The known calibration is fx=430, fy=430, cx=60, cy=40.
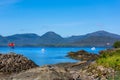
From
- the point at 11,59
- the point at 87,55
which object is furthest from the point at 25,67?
the point at 87,55

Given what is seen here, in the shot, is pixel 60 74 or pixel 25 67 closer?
pixel 60 74

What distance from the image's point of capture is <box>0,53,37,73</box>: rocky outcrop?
108ft

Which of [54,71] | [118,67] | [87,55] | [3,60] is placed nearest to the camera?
[54,71]

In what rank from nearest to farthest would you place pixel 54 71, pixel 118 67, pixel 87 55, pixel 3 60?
pixel 54 71 → pixel 118 67 → pixel 3 60 → pixel 87 55

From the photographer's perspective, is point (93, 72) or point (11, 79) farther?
point (93, 72)

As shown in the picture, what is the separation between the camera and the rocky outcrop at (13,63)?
32812 mm

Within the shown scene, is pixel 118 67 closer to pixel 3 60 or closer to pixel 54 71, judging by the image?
pixel 3 60

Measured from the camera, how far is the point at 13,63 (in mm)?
33406

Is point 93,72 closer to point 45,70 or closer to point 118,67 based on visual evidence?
point 118,67

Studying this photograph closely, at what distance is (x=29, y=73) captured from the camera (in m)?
20.5

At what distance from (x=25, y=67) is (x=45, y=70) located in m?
13.2

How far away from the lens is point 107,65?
32.3 metres

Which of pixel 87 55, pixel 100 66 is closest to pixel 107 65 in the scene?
pixel 100 66

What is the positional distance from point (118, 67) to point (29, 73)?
12.5m
